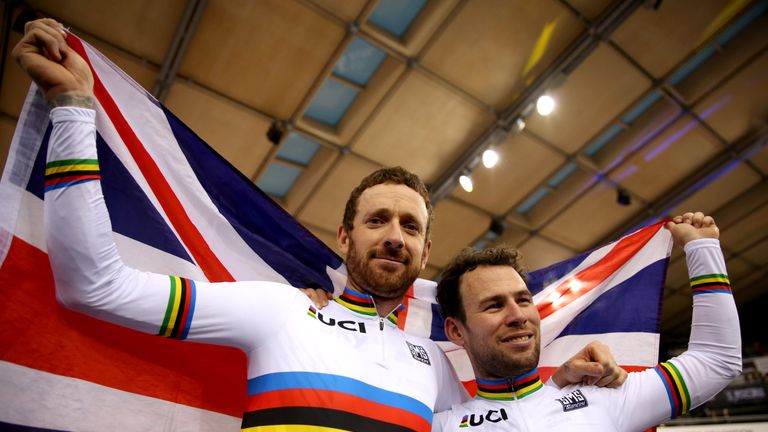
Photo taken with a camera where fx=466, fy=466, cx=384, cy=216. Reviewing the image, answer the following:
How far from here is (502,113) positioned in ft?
20.2

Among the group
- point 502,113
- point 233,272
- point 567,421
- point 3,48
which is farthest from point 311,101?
point 567,421

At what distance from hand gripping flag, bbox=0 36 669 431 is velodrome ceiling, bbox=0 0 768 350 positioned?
118 inches

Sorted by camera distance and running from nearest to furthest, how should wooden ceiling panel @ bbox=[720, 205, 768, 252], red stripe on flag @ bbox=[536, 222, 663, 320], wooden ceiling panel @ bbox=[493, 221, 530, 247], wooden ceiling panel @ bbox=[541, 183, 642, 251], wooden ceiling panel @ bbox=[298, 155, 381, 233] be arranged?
red stripe on flag @ bbox=[536, 222, 663, 320] → wooden ceiling panel @ bbox=[298, 155, 381, 233] → wooden ceiling panel @ bbox=[541, 183, 642, 251] → wooden ceiling panel @ bbox=[493, 221, 530, 247] → wooden ceiling panel @ bbox=[720, 205, 768, 252]

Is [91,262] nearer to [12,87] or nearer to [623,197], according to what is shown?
[12,87]

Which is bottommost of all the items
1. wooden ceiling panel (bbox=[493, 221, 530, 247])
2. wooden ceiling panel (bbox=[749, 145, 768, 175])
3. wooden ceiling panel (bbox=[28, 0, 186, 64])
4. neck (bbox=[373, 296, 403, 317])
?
neck (bbox=[373, 296, 403, 317])

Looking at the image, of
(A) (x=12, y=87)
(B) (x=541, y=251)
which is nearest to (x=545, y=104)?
(B) (x=541, y=251)

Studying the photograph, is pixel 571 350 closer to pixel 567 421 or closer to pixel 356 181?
pixel 567 421

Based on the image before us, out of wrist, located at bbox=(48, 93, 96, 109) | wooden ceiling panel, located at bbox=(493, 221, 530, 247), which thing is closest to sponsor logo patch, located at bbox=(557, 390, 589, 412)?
wrist, located at bbox=(48, 93, 96, 109)

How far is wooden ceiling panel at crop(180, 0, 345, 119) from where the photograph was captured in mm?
4719

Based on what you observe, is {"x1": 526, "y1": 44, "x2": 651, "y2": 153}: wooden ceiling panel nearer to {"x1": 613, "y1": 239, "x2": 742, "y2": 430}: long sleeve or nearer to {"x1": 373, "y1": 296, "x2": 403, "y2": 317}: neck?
{"x1": 613, "y1": 239, "x2": 742, "y2": 430}: long sleeve

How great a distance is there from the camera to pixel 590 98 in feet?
20.2

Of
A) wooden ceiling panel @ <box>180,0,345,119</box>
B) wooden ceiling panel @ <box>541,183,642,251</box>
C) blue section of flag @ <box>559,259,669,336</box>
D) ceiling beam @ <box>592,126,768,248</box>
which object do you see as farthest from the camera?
wooden ceiling panel @ <box>541,183,642,251</box>

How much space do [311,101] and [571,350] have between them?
166 inches

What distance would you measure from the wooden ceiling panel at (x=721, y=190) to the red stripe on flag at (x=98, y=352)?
8.27 m
